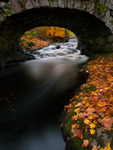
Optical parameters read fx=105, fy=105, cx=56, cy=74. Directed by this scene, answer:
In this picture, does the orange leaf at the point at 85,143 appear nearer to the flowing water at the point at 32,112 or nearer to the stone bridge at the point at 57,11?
the flowing water at the point at 32,112

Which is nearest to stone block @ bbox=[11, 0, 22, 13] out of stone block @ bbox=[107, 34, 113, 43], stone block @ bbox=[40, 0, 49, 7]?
stone block @ bbox=[40, 0, 49, 7]

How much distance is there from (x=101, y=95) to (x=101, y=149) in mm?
1191

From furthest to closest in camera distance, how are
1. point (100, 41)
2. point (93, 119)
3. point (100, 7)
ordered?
1. point (100, 41)
2. point (100, 7)
3. point (93, 119)

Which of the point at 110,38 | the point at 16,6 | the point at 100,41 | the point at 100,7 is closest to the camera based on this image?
the point at 16,6

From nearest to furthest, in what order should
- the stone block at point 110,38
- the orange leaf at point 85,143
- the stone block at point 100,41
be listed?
the orange leaf at point 85,143, the stone block at point 110,38, the stone block at point 100,41

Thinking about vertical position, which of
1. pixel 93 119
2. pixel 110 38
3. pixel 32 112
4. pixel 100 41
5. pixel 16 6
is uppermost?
pixel 16 6

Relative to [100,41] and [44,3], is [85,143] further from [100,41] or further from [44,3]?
[100,41]

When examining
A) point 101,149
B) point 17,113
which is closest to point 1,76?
point 17,113

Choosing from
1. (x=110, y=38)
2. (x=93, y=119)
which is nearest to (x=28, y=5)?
(x=93, y=119)

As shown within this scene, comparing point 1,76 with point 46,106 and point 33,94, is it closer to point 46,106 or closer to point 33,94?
point 33,94

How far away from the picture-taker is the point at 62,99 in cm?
332

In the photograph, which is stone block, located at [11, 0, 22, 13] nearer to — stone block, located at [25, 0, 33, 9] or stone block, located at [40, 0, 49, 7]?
stone block, located at [25, 0, 33, 9]

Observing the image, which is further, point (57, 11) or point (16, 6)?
point (57, 11)

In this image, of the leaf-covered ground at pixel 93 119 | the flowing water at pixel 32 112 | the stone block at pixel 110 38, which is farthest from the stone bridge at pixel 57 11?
the leaf-covered ground at pixel 93 119
